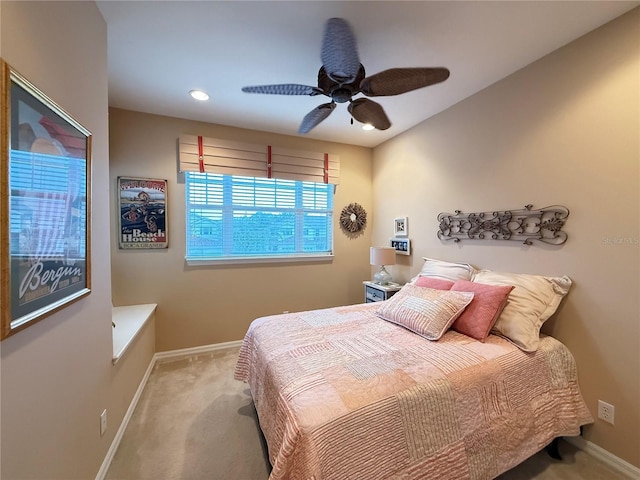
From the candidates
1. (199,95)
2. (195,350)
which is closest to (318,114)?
(199,95)

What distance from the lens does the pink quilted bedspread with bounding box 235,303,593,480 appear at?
1005 mm

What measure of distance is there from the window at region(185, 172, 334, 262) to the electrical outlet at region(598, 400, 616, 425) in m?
2.76

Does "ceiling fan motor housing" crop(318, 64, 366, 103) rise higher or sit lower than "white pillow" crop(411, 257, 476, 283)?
higher

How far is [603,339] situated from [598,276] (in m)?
0.40

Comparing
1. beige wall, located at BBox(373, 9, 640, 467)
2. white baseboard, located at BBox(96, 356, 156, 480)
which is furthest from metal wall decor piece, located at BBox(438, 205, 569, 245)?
white baseboard, located at BBox(96, 356, 156, 480)

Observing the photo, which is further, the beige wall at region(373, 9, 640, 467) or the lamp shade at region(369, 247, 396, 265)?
the lamp shade at region(369, 247, 396, 265)

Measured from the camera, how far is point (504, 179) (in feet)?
7.07

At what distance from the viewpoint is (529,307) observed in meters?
1.73

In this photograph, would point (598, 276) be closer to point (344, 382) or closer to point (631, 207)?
point (631, 207)

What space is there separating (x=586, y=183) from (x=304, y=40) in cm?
211

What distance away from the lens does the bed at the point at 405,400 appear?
101cm

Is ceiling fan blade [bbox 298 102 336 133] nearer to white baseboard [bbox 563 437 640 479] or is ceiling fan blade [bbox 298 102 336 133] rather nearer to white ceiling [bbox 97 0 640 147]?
white ceiling [bbox 97 0 640 147]

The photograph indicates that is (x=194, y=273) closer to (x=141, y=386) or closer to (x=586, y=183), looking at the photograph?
(x=141, y=386)

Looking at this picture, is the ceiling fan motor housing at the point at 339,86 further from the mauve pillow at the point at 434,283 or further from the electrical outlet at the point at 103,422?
the electrical outlet at the point at 103,422
